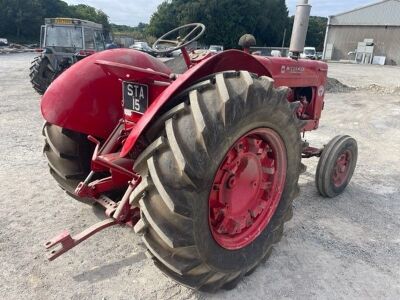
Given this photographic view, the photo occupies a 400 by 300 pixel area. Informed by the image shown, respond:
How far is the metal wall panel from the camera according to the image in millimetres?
38219

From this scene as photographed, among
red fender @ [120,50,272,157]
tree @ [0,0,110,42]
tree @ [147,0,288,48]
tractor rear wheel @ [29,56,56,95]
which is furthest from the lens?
tree @ [147,0,288,48]

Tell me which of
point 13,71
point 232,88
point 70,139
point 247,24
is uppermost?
point 247,24

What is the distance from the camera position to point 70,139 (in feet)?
8.98

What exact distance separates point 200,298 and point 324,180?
195 centimetres

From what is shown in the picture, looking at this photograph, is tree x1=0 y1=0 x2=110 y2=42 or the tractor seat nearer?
the tractor seat

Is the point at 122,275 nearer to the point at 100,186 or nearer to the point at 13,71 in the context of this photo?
Answer: the point at 100,186

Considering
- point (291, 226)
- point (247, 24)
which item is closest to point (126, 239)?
point (291, 226)

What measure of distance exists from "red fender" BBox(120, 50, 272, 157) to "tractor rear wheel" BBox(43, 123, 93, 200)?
892 mm

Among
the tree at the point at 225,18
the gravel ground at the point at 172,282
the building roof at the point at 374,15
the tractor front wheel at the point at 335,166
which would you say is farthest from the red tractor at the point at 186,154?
the building roof at the point at 374,15

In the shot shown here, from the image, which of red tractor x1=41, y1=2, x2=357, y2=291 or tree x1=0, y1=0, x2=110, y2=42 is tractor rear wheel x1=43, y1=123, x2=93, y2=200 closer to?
red tractor x1=41, y1=2, x2=357, y2=291

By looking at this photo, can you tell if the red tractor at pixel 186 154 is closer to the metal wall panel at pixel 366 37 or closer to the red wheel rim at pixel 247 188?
the red wheel rim at pixel 247 188

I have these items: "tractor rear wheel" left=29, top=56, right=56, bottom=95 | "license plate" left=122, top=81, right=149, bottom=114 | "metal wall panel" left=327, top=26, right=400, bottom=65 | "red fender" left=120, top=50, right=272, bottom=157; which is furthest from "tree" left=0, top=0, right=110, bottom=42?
"red fender" left=120, top=50, right=272, bottom=157

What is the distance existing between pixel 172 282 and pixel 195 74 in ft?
4.32

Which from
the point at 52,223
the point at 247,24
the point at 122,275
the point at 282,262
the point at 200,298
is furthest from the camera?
the point at 247,24
